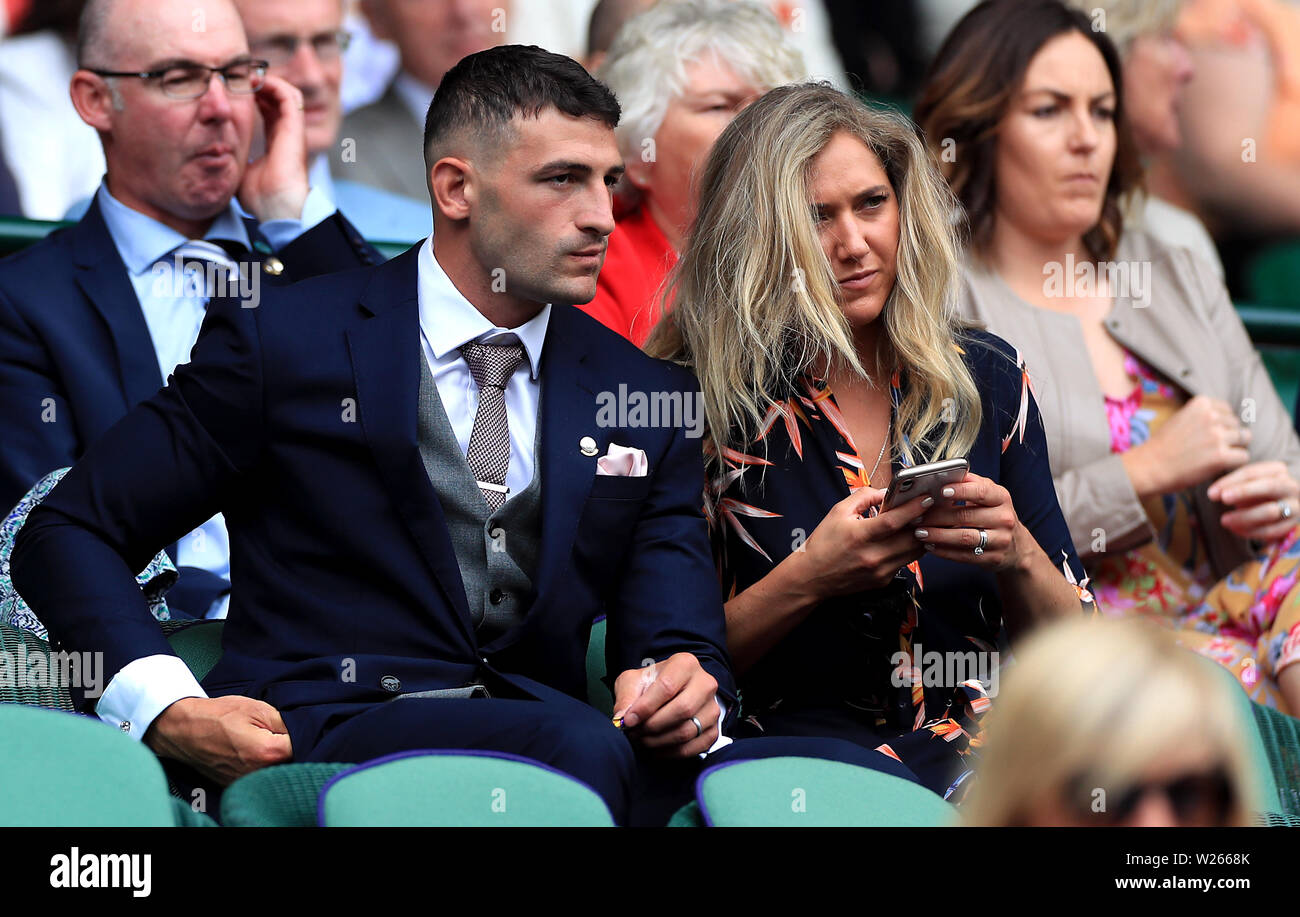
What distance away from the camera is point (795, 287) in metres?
2.63

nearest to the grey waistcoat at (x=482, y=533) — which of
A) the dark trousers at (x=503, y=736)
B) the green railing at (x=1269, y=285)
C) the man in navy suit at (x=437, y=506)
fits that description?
the man in navy suit at (x=437, y=506)

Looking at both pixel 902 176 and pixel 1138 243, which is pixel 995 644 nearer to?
pixel 902 176

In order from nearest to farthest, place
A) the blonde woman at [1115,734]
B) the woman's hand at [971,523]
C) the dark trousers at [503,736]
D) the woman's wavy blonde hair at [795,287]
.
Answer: the blonde woman at [1115,734] → the dark trousers at [503,736] → the woman's hand at [971,523] → the woman's wavy blonde hair at [795,287]

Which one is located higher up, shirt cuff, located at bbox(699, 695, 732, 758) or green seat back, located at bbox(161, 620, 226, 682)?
green seat back, located at bbox(161, 620, 226, 682)

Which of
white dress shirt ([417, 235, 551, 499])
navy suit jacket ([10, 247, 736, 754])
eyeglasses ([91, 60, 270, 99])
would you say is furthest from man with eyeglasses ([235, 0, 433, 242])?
navy suit jacket ([10, 247, 736, 754])

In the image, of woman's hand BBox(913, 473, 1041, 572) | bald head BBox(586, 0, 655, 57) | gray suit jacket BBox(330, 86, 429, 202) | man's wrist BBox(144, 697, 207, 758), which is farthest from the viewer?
bald head BBox(586, 0, 655, 57)

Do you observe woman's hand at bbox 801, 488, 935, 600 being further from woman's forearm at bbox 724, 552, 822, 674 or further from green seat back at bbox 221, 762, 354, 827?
green seat back at bbox 221, 762, 354, 827

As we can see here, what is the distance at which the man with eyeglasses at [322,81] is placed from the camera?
3.74 metres

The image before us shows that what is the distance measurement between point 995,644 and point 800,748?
0.66m

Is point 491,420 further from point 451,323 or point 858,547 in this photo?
point 858,547

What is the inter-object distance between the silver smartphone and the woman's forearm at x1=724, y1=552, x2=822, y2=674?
213 mm

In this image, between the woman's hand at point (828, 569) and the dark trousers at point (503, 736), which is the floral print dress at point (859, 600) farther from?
the dark trousers at point (503, 736)

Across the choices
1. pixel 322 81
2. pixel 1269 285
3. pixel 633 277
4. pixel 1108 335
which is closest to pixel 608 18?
pixel 322 81

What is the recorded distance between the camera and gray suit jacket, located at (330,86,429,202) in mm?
3914
